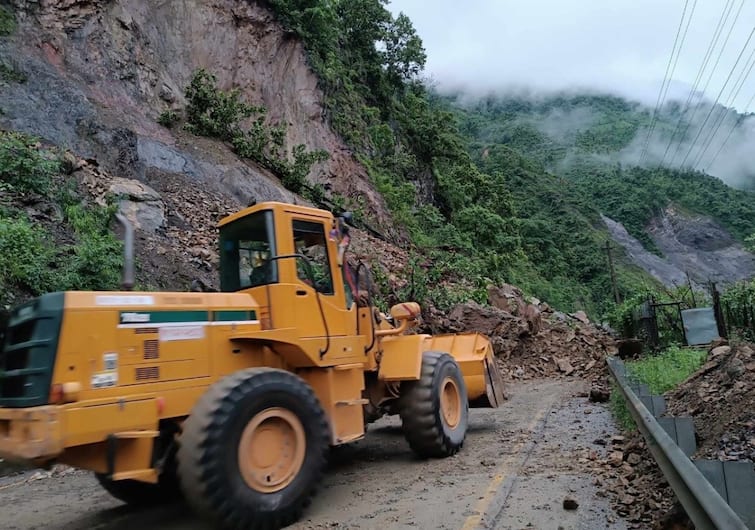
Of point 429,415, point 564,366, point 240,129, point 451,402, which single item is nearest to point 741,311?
point 564,366

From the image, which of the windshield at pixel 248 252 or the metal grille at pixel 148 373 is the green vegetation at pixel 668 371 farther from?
the metal grille at pixel 148 373

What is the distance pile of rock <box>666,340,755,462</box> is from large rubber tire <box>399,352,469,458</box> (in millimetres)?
2595

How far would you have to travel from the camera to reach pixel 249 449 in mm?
4520

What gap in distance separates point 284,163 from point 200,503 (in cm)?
1785

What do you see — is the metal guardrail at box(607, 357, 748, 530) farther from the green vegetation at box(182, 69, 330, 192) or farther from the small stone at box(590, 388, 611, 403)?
the green vegetation at box(182, 69, 330, 192)

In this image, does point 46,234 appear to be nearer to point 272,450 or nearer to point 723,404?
point 272,450

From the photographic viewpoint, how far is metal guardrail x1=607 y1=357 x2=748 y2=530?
8.97 ft

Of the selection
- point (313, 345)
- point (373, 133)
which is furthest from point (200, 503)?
point (373, 133)

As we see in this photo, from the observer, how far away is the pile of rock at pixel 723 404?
479 centimetres

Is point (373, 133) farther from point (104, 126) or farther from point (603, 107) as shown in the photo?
point (603, 107)

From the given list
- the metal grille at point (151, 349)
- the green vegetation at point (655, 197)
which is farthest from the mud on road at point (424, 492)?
the green vegetation at point (655, 197)

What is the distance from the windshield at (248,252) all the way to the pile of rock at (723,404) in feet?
13.5

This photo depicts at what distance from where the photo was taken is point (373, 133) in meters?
29.2

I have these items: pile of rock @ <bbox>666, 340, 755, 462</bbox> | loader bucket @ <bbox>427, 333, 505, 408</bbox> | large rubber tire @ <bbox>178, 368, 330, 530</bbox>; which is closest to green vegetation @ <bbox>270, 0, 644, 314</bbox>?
loader bucket @ <bbox>427, 333, 505, 408</bbox>
